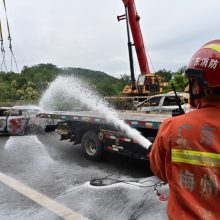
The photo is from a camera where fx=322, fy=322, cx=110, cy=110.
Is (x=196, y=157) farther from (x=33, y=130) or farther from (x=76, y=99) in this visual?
(x=33, y=130)

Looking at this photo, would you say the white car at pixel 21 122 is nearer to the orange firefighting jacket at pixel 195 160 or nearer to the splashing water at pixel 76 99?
the splashing water at pixel 76 99

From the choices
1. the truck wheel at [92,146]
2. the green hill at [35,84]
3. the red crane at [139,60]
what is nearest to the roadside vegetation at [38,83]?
the green hill at [35,84]

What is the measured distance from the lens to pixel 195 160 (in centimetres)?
149

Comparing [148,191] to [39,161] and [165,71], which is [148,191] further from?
[165,71]

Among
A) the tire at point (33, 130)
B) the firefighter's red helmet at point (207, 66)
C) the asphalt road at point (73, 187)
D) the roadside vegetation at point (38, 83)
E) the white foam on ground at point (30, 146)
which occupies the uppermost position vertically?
the roadside vegetation at point (38, 83)

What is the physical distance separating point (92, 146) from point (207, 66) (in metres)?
6.29

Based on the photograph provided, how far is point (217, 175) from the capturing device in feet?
4.79

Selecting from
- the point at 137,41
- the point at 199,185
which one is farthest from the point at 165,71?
the point at 199,185

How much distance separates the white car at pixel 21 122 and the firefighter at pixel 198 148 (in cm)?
1094

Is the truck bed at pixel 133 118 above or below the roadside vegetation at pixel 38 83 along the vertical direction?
below

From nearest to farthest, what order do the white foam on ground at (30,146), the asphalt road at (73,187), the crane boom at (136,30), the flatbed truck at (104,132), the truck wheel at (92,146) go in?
the asphalt road at (73,187) < the flatbed truck at (104,132) < the truck wheel at (92,146) < the white foam on ground at (30,146) < the crane boom at (136,30)

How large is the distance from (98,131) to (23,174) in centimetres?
187

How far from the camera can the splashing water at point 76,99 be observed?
6818mm

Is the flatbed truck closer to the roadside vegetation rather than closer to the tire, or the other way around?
the tire
